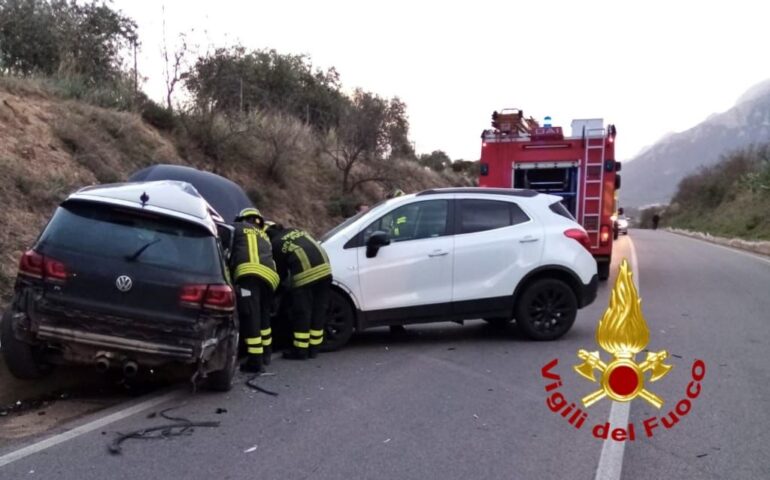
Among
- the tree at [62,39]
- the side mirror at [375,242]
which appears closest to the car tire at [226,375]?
the side mirror at [375,242]

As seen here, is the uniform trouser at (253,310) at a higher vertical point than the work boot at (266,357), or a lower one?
higher

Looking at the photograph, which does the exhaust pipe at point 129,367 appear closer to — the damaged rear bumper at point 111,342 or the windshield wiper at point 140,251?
the damaged rear bumper at point 111,342

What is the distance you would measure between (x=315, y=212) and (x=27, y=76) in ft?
26.4

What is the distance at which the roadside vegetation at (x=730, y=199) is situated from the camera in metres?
39.8

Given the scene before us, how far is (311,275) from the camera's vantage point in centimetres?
770

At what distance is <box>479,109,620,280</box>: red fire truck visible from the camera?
1355 cm

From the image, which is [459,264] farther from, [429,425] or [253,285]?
[429,425]

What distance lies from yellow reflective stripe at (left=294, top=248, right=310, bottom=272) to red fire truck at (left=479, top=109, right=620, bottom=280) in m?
7.14

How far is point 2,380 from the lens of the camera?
616cm

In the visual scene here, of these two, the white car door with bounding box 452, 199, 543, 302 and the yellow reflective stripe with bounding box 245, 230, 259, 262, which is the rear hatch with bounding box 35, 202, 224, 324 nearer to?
the yellow reflective stripe with bounding box 245, 230, 259, 262

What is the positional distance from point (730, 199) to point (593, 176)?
167 feet

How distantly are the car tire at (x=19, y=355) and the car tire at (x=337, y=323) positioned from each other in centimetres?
318

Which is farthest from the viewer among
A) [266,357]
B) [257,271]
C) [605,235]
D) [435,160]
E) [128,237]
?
[435,160]

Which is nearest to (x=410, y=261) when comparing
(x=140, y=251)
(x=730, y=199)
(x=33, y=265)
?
(x=140, y=251)
